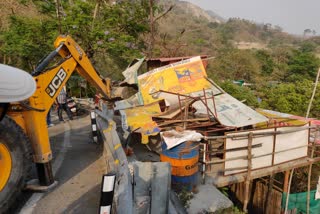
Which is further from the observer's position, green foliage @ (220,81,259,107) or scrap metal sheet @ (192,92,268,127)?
green foliage @ (220,81,259,107)

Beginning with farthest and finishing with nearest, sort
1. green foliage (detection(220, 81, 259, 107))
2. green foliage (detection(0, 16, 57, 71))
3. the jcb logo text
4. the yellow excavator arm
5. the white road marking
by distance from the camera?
green foliage (detection(220, 81, 259, 107)) < green foliage (detection(0, 16, 57, 71)) < the jcb logo text < the yellow excavator arm < the white road marking

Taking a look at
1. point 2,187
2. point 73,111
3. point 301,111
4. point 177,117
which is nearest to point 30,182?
point 2,187

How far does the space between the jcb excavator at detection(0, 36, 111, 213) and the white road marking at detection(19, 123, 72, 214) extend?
324 millimetres

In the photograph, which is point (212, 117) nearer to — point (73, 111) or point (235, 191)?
point (235, 191)

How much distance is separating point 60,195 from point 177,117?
5.39 meters

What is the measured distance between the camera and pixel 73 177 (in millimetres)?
5512

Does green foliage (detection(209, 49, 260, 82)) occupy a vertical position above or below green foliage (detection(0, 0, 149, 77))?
below

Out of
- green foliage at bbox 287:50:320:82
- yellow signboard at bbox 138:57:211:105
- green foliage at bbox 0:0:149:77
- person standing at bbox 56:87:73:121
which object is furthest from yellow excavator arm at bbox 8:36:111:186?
green foliage at bbox 287:50:320:82

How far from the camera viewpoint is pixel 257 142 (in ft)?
25.7

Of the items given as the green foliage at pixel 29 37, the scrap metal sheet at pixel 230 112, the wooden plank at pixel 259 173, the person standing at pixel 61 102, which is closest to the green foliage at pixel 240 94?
the scrap metal sheet at pixel 230 112

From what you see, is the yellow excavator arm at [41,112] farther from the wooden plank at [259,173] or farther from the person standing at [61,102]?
the person standing at [61,102]

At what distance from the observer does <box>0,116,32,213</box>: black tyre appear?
3.94 m

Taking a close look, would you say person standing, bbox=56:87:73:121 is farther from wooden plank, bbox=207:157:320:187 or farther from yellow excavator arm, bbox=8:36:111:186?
wooden plank, bbox=207:157:320:187

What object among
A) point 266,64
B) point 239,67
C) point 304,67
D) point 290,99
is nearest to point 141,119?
point 290,99
